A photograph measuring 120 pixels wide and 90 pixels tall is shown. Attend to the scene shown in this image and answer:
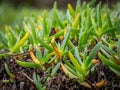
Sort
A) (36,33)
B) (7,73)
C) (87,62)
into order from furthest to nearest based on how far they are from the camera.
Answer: (36,33) → (7,73) → (87,62)

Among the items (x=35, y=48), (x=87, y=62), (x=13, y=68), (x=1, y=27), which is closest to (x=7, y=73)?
(x=13, y=68)

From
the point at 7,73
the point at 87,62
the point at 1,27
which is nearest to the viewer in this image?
the point at 87,62

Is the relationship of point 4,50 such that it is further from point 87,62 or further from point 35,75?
point 87,62

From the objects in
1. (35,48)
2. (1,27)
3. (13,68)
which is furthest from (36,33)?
(1,27)

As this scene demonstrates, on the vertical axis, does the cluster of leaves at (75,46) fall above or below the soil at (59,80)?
above

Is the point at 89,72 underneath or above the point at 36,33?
underneath

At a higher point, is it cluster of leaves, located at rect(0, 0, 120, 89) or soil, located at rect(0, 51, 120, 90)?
cluster of leaves, located at rect(0, 0, 120, 89)

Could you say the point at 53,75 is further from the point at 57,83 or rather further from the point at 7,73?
the point at 7,73

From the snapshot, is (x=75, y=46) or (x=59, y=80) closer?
(x=59, y=80)

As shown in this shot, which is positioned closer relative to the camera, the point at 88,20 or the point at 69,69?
the point at 69,69
